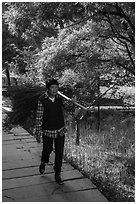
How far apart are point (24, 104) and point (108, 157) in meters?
2.48

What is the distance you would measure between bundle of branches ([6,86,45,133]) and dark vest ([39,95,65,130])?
8.72 ft

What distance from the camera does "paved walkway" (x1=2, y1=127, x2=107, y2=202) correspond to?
3691 mm

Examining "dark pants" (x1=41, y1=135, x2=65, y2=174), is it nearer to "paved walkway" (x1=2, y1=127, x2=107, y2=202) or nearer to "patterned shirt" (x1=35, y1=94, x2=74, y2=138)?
"patterned shirt" (x1=35, y1=94, x2=74, y2=138)

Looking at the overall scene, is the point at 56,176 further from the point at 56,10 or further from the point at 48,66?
the point at 48,66

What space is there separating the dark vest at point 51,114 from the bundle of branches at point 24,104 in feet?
8.72

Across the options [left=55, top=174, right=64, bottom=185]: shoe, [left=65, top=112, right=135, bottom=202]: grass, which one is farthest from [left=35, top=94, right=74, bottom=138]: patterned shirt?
[left=65, top=112, right=135, bottom=202]: grass

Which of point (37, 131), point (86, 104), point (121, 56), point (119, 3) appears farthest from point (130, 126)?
point (37, 131)

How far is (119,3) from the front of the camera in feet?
16.3

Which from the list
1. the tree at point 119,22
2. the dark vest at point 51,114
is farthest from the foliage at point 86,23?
the dark vest at point 51,114

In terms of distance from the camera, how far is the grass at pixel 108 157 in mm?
4375

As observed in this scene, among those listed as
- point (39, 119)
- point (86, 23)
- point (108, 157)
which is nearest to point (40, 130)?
point (39, 119)

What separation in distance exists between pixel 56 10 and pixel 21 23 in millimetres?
880

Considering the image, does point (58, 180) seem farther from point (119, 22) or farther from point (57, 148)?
point (119, 22)

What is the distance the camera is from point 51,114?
400cm
